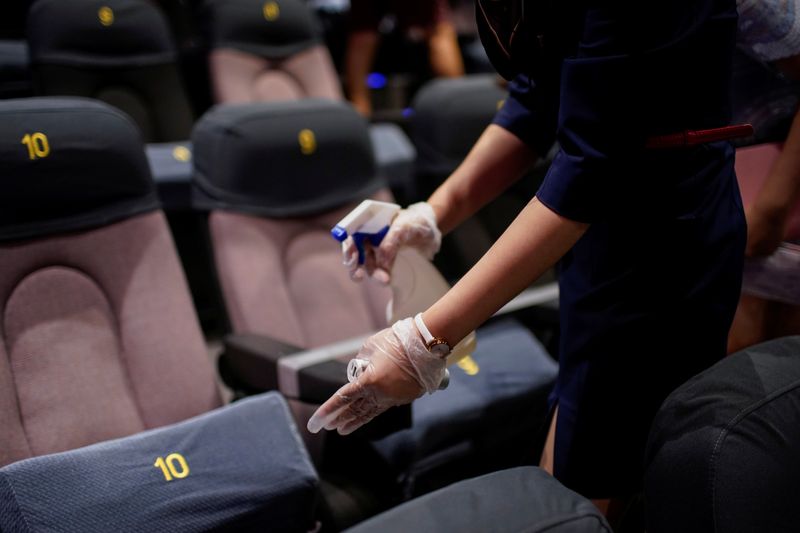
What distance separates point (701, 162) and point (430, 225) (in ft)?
1.26

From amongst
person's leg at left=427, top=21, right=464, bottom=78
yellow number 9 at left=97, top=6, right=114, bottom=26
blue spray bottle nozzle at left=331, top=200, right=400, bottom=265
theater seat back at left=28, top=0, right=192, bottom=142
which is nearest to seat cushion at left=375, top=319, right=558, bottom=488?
blue spray bottle nozzle at left=331, top=200, right=400, bottom=265

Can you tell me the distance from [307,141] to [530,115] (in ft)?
2.07

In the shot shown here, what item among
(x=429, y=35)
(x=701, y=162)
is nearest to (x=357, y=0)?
(x=429, y=35)

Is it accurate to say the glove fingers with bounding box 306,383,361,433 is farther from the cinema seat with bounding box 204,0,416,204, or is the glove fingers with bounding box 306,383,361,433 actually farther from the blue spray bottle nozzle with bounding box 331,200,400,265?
the cinema seat with bounding box 204,0,416,204

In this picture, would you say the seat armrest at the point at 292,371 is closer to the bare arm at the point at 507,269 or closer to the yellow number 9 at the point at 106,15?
the bare arm at the point at 507,269

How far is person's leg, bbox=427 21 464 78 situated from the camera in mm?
2932

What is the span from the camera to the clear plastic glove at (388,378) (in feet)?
2.57

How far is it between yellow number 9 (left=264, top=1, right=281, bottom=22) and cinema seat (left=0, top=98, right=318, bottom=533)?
1269 mm

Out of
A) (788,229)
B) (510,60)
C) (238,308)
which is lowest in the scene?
(238,308)

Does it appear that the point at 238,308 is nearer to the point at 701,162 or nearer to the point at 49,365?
the point at 49,365

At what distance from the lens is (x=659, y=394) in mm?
913

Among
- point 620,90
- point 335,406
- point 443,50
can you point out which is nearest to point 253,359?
point 335,406

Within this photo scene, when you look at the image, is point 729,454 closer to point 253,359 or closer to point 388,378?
point 388,378

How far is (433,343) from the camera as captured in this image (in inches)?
31.1
